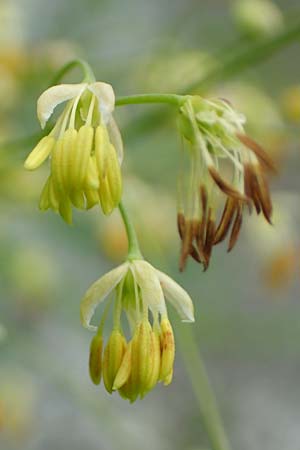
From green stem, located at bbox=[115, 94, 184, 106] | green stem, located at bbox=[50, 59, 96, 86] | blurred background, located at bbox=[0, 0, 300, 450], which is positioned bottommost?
blurred background, located at bbox=[0, 0, 300, 450]

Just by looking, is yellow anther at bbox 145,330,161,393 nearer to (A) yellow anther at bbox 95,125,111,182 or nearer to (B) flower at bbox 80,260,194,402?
(B) flower at bbox 80,260,194,402

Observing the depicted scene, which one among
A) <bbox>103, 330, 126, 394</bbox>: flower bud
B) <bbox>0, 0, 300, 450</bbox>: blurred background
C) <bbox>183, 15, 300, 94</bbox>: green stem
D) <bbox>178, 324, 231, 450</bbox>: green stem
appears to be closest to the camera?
<bbox>103, 330, 126, 394</bbox>: flower bud

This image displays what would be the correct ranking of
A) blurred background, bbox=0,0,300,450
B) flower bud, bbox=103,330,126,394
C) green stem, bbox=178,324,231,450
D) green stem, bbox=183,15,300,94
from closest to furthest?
flower bud, bbox=103,330,126,394 < green stem, bbox=178,324,231,450 < green stem, bbox=183,15,300,94 < blurred background, bbox=0,0,300,450

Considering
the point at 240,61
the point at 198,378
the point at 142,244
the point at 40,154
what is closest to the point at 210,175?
the point at 40,154

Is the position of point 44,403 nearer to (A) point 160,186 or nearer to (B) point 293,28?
(A) point 160,186

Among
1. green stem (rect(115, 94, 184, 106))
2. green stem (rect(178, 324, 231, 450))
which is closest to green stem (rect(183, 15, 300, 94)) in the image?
green stem (rect(178, 324, 231, 450))

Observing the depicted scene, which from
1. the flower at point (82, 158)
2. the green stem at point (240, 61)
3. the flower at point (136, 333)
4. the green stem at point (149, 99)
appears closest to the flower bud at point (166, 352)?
the flower at point (136, 333)

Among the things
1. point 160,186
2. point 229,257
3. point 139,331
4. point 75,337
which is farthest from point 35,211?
point 229,257

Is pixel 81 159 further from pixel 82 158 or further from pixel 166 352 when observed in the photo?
pixel 166 352
